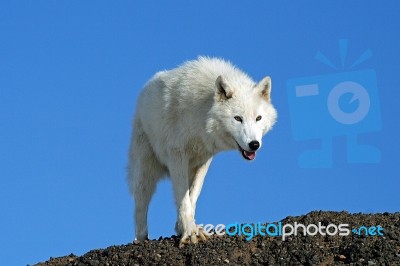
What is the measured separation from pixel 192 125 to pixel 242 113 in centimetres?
108

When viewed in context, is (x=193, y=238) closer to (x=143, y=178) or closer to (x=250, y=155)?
(x=250, y=155)

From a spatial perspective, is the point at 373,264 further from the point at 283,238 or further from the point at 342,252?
the point at 283,238

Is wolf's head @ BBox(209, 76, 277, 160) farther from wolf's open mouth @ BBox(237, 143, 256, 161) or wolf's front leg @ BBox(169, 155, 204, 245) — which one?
wolf's front leg @ BBox(169, 155, 204, 245)

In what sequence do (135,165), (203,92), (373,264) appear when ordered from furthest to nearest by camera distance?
(135,165) < (203,92) < (373,264)

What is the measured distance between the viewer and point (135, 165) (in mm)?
15625

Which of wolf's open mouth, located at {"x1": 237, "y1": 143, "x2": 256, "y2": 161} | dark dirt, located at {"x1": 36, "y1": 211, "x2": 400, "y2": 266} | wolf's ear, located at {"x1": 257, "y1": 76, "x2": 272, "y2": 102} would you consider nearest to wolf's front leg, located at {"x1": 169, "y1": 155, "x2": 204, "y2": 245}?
dark dirt, located at {"x1": 36, "y1": 211, "x2": 400, "y2": 266}

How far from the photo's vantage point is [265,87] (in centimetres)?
1378

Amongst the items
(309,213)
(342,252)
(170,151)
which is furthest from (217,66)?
(342,252)

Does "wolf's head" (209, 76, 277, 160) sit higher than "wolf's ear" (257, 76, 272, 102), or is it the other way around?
"wolf's ear" (257, 76, 272, 102)

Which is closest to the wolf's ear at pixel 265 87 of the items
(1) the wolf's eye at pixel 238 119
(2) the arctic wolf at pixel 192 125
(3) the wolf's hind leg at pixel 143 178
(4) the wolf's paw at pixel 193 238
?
(2) the arctic wolf at pixel 192 125

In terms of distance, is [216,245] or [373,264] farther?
[216,245]

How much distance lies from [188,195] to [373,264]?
11.7ft

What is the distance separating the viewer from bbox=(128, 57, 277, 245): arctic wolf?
43.9 feet

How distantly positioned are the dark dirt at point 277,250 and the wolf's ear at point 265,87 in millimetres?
2384
